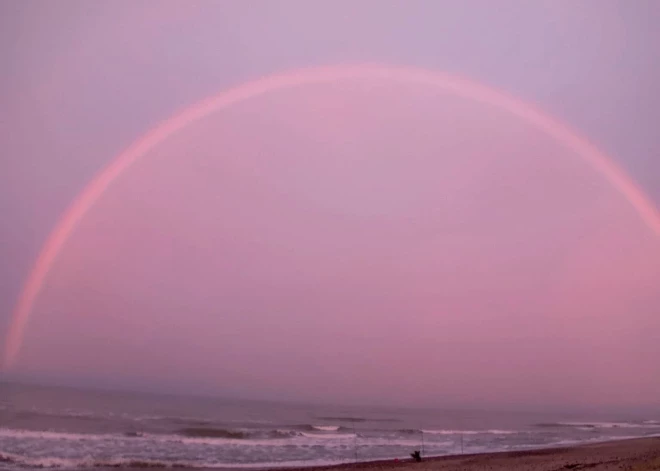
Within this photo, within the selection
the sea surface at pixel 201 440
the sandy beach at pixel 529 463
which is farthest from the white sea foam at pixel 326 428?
the sandy beach at pixel 529 463

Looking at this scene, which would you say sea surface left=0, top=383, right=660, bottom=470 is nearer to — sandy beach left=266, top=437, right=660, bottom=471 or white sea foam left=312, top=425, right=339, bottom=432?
white sea foam left=312, top=425, right=339, bottom=432

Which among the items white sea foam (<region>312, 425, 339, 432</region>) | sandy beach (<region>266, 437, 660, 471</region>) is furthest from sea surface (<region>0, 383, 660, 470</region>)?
sandy beach (<region>266, 437, 660, 471</region>)

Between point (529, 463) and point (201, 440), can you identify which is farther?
point (201, 440)

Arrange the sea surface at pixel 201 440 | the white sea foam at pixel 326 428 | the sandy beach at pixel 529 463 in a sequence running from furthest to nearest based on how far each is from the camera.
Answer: the white sea foam at pixel 326 428
the sea surface at pixel 201 440
the sandy beach at pixel 529 463

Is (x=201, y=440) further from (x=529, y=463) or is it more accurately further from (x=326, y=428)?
(x=529, y=463)

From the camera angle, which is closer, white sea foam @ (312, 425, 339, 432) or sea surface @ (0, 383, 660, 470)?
sea surface @ (0, 383, 660, 470)

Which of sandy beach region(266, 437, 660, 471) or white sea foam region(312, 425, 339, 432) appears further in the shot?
white sea foam region(312, 425, 339, 432)

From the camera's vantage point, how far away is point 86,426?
2697cm

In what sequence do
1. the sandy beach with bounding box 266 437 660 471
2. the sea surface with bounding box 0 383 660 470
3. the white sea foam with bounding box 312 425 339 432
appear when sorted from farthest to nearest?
the white sea foam with bounding box 312 425 339 432 < the sea surface with bounding box 0 383 660 470 < the sandy beach with bounding box 266 437 660 471

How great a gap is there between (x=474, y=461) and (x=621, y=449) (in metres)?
6.56

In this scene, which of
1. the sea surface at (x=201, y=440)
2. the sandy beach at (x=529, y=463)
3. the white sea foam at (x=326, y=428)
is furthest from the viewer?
the white sea foam at (x=326, y=428)

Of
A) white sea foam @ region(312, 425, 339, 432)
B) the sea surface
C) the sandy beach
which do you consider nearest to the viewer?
the sandy beach

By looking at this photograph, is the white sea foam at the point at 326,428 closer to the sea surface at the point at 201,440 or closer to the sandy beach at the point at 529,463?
the sea surface at the point at 201,440

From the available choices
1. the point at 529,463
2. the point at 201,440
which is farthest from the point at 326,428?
the point at 529,463
